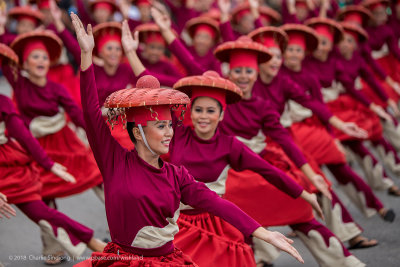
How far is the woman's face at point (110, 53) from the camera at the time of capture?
5836mm

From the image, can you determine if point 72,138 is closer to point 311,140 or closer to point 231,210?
point 311,140

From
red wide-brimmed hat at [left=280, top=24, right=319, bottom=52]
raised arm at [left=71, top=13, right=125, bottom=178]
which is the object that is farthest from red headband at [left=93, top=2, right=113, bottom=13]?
raised arm at [left=71, top=13, right=125, bottom=178]

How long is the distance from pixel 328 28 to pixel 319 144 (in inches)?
66.0

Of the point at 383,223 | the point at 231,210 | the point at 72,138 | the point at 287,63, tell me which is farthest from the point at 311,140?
the point at 231,210

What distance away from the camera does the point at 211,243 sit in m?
3.46

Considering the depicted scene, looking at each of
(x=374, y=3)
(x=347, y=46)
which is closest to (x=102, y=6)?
(x=347, y=46)

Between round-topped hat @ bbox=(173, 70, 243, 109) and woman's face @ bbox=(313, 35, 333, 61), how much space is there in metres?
3.10

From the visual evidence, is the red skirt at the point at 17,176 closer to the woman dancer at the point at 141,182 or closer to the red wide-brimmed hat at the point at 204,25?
the woman dancer at the point at 141,182

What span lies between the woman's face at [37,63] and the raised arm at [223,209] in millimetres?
2556

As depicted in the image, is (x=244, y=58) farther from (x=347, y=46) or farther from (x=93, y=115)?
(x=347, y=46)

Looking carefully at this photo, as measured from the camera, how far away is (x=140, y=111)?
282 cm

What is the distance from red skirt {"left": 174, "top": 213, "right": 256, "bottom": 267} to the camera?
339 centimetres

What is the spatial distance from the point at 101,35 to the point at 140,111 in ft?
10.9

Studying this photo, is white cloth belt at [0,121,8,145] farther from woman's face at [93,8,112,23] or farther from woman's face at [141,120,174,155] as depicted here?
woman's face at [93,8,112,23]
